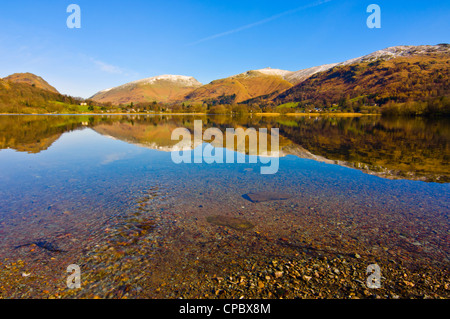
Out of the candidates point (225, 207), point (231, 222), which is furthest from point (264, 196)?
point (231, 222)

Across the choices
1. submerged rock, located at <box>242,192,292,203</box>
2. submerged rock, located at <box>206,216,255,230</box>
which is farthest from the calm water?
submerged rock, located at <box>242,192,292,203</box>

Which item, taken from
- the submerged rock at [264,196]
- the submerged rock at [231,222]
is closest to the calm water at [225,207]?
the submerged rock at [231,222]

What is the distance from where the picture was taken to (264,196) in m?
12.7

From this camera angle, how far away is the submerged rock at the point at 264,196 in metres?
12.2

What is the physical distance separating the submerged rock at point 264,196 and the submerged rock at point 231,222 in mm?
2371

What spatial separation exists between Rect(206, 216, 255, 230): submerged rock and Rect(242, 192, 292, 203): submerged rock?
2371 millimetres

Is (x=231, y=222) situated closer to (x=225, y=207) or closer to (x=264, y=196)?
(x=225, y=207)

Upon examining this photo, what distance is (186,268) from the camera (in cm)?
664

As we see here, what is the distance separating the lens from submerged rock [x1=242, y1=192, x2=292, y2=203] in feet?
40.0

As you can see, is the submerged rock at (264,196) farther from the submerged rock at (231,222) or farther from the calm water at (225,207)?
the submerged rock at (231,222)

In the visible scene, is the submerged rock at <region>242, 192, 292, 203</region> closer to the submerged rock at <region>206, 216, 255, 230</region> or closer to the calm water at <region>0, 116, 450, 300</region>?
the calm water at <region>0, 116, 450, 300</region>

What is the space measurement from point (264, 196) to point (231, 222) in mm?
3626
